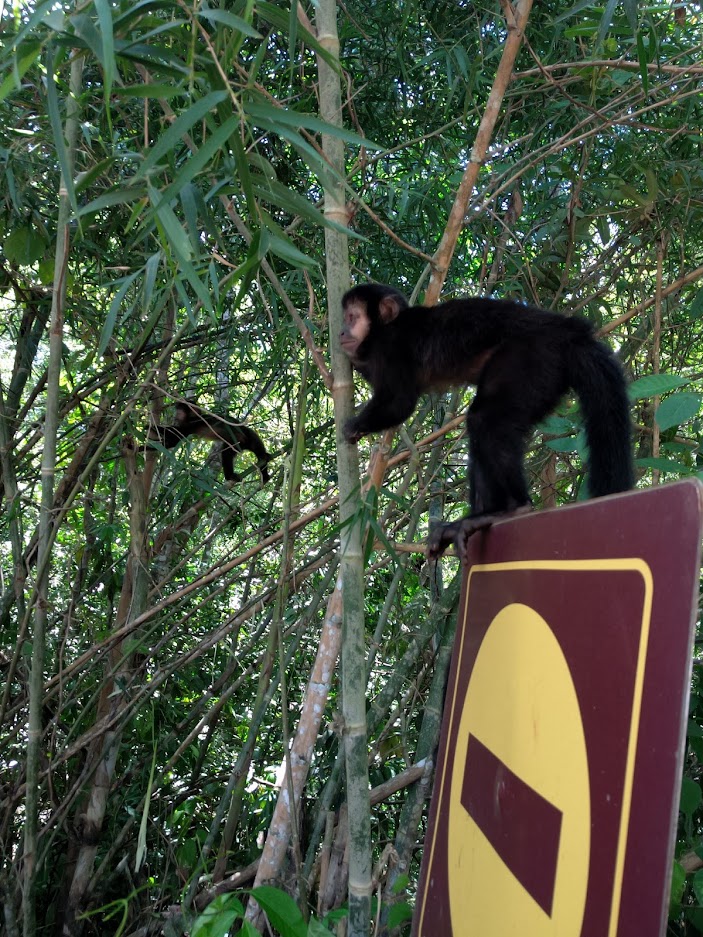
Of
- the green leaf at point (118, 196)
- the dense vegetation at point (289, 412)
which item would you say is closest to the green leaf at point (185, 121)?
the green leaf at point (118, 196)

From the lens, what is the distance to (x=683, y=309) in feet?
9.45

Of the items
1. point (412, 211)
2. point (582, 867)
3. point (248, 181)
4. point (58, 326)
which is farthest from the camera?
point (412, 211)

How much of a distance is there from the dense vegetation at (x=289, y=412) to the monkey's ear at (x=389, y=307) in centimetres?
17

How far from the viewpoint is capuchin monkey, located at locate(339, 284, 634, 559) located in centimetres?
184

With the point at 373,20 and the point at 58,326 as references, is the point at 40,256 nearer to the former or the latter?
the point at 58,326

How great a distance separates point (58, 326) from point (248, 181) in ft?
2.98

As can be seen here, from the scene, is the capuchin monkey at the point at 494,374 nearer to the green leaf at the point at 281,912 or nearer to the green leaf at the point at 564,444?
the green leaf at the point at 564,444

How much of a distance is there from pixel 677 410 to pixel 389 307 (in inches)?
41.7

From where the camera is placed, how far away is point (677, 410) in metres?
1.30

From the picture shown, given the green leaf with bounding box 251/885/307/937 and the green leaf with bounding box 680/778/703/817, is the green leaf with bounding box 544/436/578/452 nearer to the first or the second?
the green leaf with bounding box 680/778/703/817

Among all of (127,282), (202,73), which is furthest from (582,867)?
(127,282)

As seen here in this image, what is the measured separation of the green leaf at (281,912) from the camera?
1.31 metres

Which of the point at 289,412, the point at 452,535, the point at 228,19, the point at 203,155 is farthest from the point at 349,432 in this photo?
the point at 289,412

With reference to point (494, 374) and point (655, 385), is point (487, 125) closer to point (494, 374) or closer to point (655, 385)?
point (655, 385)
